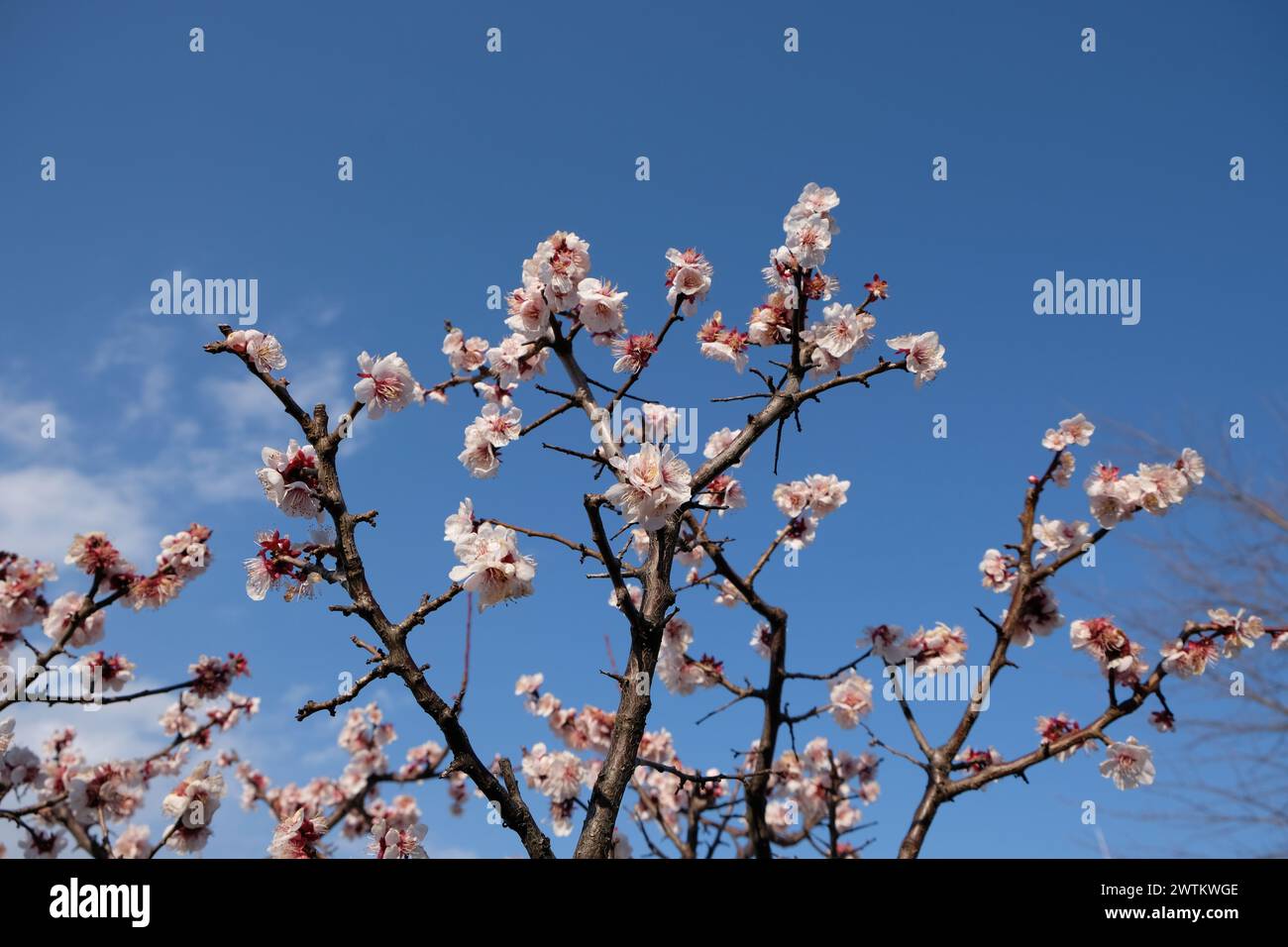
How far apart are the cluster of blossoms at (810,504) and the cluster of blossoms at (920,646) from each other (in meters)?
0.61

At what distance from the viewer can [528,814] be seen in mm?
2453

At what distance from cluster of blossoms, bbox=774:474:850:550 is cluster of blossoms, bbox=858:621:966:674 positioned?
609 millimetres

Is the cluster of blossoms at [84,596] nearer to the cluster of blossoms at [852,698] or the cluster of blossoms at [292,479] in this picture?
the cluster of blossoms at [292,479]

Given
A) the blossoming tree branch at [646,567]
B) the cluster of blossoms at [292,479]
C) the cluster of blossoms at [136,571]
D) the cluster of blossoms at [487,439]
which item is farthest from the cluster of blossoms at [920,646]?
the cluster of blossoms at [136,571]

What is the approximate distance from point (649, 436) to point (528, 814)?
1905 millimetres

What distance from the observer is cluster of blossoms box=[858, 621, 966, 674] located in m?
4.35

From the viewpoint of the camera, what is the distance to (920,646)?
4.41 m

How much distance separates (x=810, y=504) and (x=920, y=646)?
93 cm

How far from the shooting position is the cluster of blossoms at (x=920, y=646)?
14.3ft

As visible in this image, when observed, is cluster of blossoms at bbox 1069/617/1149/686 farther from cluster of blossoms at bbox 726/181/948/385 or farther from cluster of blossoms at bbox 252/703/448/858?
cluster of blossoms at bbox 252/703/448/858

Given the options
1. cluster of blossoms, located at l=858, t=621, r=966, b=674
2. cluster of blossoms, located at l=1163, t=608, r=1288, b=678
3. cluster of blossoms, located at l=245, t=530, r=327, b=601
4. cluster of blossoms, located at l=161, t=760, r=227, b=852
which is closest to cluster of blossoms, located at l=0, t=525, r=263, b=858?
Answer: cluster of blossoms, located at l=161, t=760, r=227, b=852
